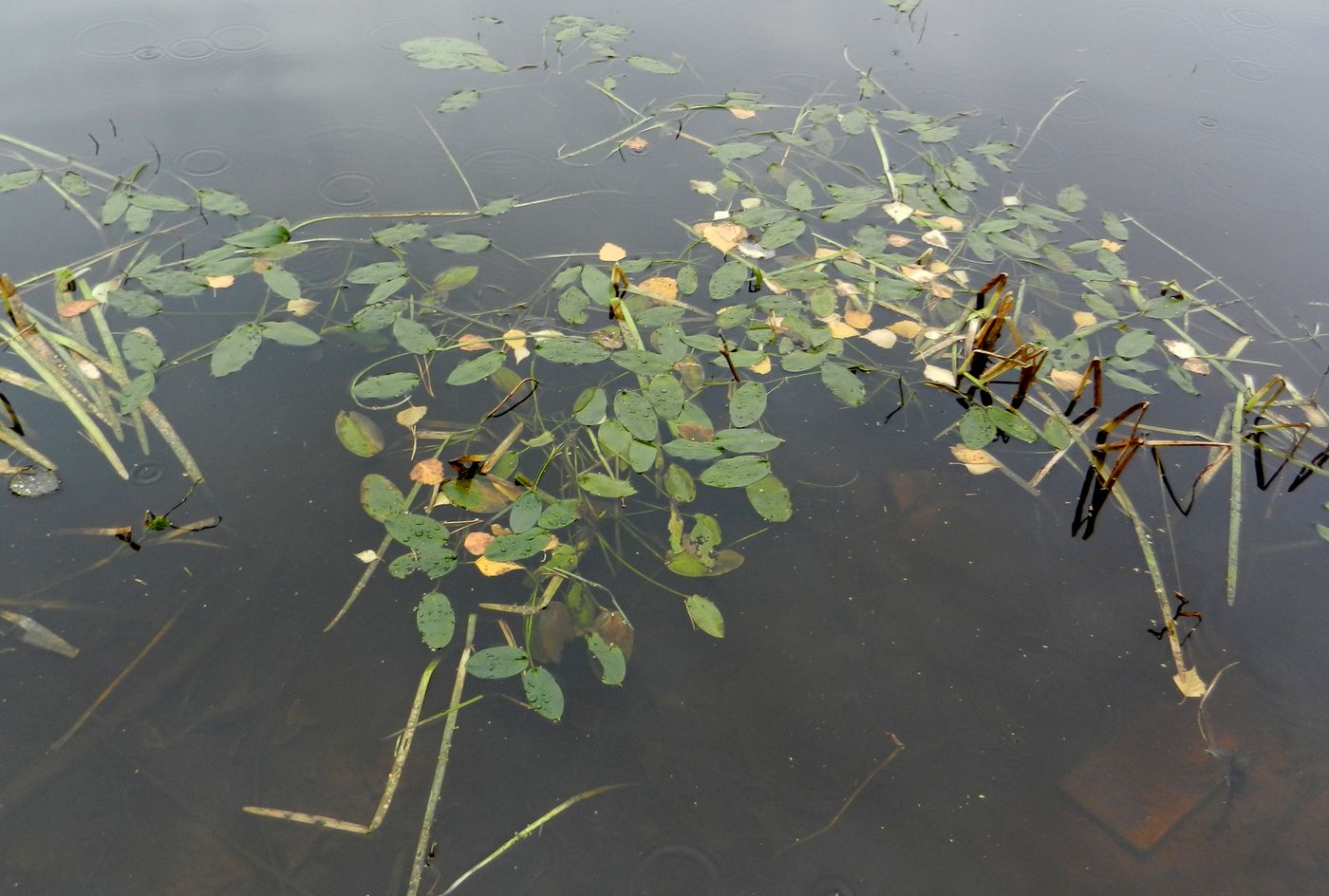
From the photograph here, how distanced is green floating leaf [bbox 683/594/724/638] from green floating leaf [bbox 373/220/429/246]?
45.0 inches

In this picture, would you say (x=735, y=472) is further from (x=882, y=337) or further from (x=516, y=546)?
(x=882, y=337)

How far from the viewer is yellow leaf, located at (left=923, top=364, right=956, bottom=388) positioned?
1.76 meters

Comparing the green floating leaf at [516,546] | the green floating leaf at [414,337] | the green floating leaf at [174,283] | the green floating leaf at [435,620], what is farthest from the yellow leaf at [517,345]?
the green floating leaf at [174,283]

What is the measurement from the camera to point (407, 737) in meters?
1.19

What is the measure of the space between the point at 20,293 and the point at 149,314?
0.29 m

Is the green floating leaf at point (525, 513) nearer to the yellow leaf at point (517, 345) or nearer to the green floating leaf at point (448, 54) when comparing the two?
the yellow leaf at point (517, 345)

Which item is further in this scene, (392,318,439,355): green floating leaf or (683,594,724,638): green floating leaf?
(392,318,439,355): green floating leaf

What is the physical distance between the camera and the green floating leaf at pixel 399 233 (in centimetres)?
194

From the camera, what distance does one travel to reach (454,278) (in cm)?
187

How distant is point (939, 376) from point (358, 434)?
1186 millimetres

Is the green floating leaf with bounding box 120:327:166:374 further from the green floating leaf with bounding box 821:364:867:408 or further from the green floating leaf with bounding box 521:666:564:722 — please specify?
the green floating leaf with bounding box 821:364:867:408

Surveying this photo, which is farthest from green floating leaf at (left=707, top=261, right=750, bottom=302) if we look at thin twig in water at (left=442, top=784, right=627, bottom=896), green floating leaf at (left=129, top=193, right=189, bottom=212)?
green floating leaf at (left=129, top=193, right=189, bottom=212)

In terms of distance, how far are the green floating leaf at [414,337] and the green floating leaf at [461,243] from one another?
281 mm

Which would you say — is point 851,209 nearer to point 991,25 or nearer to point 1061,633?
point 1061,633
